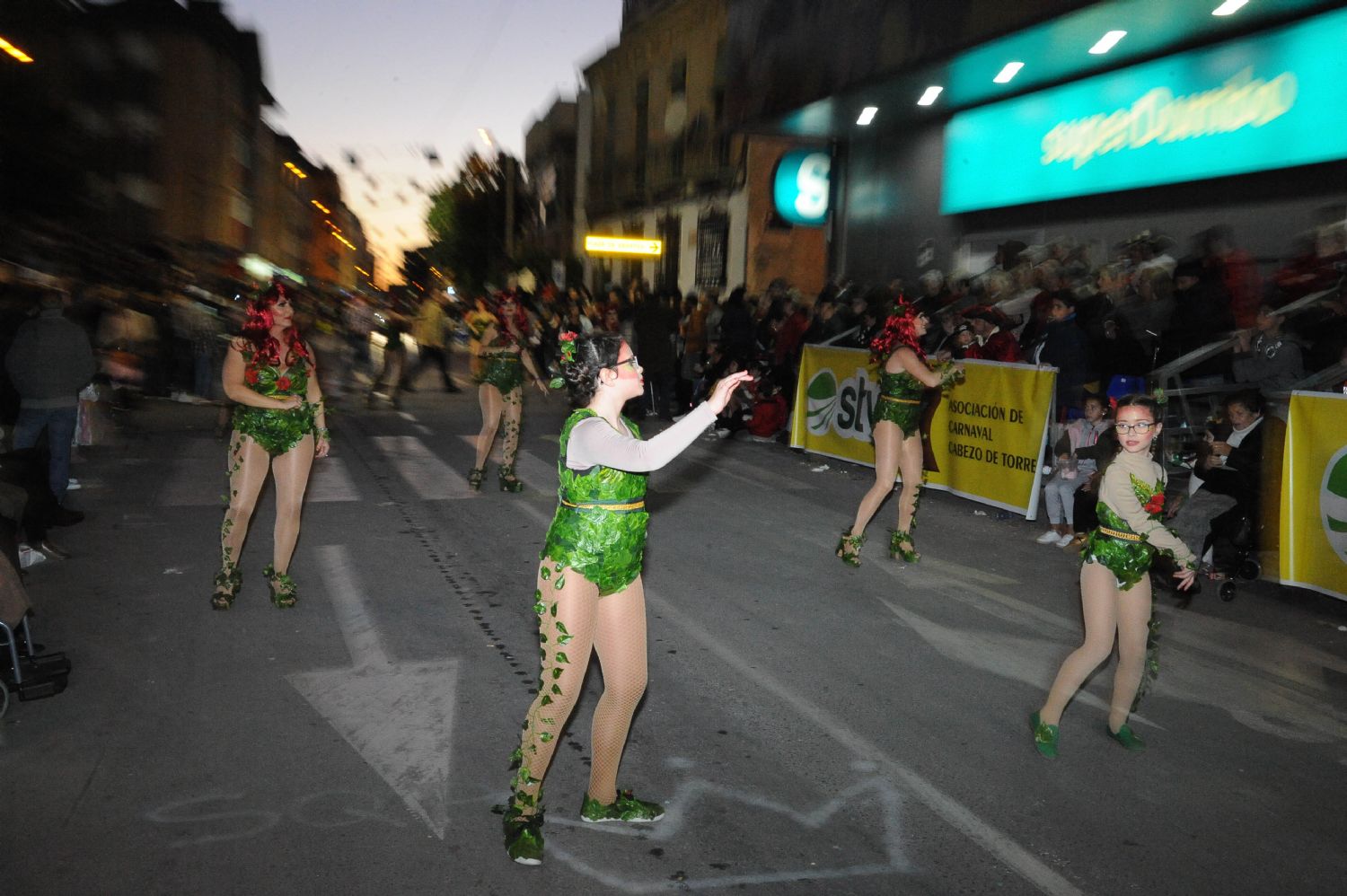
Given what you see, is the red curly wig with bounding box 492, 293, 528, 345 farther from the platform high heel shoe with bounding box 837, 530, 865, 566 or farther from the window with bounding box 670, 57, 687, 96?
the window with bounding box 670, 57, 687, 96

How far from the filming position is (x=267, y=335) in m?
6.35

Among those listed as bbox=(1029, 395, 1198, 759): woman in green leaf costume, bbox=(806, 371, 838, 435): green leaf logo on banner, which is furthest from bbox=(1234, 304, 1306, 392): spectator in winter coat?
bbox=(806, 371, 838, 435): green leaf logo on banner

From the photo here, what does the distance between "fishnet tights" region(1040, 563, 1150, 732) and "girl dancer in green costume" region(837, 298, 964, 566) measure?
309cm

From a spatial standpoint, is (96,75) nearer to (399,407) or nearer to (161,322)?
(161,322)

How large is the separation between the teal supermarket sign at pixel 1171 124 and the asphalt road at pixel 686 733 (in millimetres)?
6497

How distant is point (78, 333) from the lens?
27.7 ft

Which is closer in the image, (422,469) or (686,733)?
(686,733)

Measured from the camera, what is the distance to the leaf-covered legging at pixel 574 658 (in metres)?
3.75

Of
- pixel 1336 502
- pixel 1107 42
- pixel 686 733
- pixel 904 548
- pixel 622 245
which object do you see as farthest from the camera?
pixel 622 245

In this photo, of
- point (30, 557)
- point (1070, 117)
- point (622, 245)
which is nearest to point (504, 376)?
point (30, 557)

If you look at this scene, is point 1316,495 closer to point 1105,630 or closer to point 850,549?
point 850,549

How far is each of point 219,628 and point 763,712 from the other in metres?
3.31

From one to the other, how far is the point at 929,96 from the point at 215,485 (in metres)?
11.8

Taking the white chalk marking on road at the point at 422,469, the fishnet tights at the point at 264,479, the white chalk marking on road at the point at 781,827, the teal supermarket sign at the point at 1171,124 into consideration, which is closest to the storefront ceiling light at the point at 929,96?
the teal supermarket sign at the point at 1171,124
